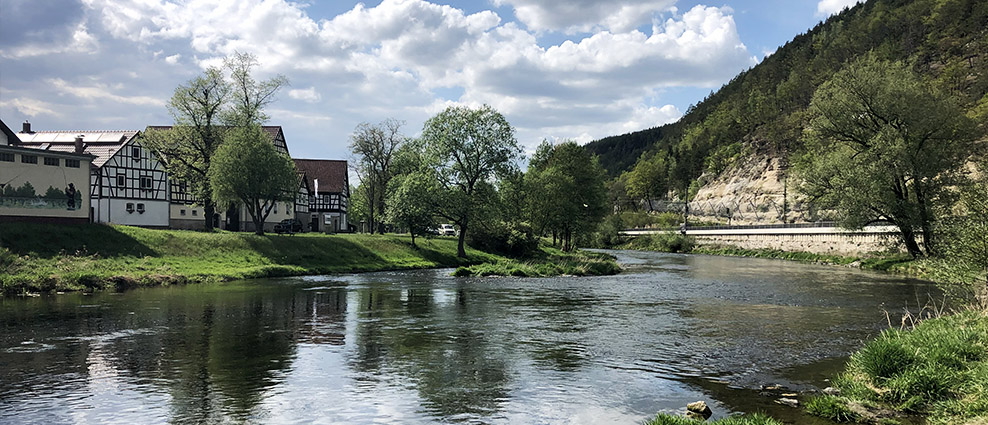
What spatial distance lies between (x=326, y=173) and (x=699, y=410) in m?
88.5

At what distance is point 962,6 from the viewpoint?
12756 centimetres

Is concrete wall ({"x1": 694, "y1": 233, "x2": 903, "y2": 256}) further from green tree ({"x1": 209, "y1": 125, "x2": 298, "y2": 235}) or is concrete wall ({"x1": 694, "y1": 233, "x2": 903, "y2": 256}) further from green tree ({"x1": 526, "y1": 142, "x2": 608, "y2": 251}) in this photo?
green tree ({"x1": 209, "y1": 125, "x2": 298, "y2": 235})

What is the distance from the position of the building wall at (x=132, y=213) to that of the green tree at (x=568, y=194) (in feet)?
132

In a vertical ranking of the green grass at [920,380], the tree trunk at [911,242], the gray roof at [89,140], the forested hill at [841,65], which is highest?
the forested hill at [841,65]

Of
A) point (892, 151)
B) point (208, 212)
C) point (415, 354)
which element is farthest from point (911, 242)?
point (208, 212)

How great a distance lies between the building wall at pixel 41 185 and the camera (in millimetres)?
39562

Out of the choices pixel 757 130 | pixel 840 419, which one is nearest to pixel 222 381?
pixel 840 419

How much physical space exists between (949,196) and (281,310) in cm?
4924

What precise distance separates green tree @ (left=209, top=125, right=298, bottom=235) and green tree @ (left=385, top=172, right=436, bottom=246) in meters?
9.45

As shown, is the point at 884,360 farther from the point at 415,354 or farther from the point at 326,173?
the point at 326,173

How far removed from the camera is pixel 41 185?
4131 centimetres

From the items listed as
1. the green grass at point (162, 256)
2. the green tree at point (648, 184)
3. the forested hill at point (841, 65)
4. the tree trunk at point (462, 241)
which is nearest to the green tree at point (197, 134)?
the green grass at point (162, 256)

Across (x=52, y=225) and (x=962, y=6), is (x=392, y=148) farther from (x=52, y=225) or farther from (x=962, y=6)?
(x=962, y=6)

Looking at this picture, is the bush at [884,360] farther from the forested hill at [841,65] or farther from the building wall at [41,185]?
the forested hill at [841,65]
